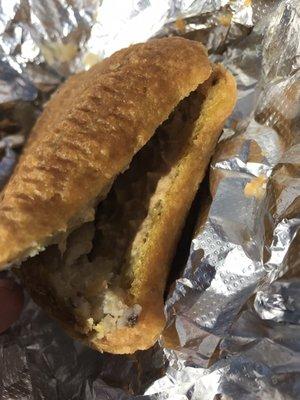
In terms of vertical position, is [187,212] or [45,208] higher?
[45,208]

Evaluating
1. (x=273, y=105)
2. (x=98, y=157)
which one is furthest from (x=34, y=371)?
(x=273, y=105)

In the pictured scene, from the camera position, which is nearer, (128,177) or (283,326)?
(283,326)

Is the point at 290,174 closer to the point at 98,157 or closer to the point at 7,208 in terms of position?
the point at 98,157

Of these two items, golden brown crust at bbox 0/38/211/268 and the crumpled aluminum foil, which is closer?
golden brown crust at bbox 0/38/211/268

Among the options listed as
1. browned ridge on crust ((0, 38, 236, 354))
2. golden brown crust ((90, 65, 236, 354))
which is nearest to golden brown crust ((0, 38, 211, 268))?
browned ridge on crust ((0, 38, 236, 354))

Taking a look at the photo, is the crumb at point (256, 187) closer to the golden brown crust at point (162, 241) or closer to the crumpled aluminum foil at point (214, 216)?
the crumpled aluminum foil at point (214, 216)

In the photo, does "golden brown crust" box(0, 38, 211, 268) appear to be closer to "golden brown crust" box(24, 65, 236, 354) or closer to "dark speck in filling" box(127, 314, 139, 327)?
"golden brown crust" box(24, 65, 236, 354)

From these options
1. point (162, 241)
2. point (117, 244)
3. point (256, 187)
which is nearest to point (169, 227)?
point (162, 241)
